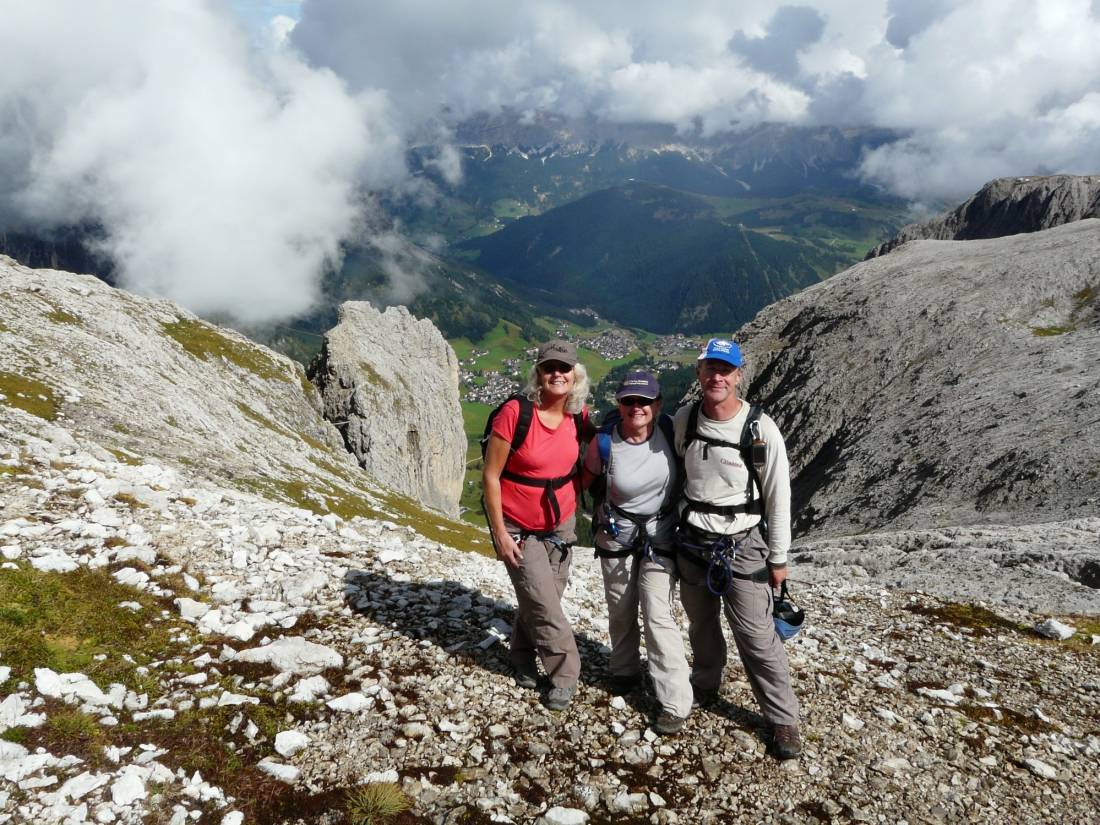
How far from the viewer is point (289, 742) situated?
7.81m

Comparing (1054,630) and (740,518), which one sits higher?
(740,518)

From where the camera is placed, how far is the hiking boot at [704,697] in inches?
375

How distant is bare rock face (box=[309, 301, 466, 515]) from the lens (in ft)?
316

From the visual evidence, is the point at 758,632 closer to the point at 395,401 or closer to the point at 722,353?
the point at 722,353

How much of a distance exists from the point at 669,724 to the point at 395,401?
101 meters

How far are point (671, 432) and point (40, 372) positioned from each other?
152 feet

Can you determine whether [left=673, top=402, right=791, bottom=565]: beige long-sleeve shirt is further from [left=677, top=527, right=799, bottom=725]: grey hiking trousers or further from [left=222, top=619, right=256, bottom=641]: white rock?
[left=222, top=619, right=256, bottom=641]: white rock

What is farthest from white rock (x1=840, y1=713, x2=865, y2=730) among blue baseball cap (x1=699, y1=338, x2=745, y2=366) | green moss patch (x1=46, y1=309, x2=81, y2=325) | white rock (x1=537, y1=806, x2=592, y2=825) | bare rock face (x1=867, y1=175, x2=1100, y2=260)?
bare rock face (x1=867, y1=175, x2=1100, y2=260)

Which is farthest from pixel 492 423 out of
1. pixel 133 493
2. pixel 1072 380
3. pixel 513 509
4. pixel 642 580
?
pixel 1072 380

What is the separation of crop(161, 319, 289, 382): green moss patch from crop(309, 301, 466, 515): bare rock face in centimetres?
1402

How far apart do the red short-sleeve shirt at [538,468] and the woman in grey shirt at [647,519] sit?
43 cm

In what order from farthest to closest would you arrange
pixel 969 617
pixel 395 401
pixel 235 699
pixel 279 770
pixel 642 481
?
pixel 395 401
pixel 969 617
pixel 642 481
pixel 235 699
pixel 279 770

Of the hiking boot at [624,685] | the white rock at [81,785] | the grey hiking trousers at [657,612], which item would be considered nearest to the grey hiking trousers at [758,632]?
the grey hiking trousers at [657,612]

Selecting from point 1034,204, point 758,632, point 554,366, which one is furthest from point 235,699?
point 1034,204
